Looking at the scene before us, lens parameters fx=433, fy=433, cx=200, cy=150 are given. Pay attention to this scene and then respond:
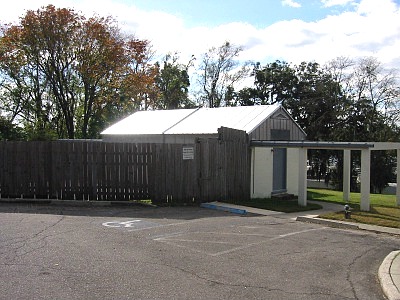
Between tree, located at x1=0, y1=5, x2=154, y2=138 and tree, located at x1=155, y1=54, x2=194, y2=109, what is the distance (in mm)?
6829

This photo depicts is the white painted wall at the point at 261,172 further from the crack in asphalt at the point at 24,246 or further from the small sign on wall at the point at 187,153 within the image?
the crack in asphalt at the point at 24,246

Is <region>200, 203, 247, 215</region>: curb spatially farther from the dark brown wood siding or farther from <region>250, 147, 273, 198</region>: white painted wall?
the dark brown wood siding

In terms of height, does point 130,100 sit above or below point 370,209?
above

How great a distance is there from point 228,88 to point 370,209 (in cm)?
3623

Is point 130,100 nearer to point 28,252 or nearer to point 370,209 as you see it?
point 370,209

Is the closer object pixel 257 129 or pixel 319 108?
pixel 257 129

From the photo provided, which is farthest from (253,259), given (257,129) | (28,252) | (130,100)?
(130,100)

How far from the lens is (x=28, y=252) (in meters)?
7.67

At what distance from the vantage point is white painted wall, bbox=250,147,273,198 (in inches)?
693

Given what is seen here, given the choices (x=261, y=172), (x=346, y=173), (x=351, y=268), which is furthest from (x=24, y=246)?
(x=346, y=173)

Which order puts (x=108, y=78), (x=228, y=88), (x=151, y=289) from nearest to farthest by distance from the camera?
(x=151, y=289), (x=108, y=78), (x=228, y=88)

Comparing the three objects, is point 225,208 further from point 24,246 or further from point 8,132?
point 8,132

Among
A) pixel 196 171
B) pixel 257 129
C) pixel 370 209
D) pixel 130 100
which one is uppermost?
pixel 130 100

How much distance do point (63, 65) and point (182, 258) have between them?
27.8 meters
